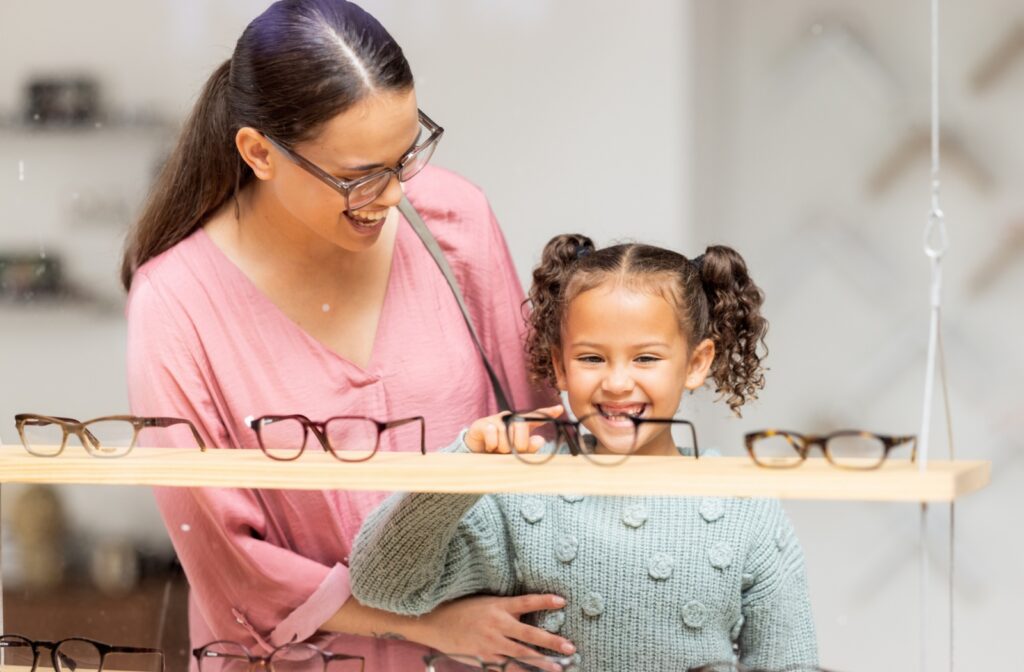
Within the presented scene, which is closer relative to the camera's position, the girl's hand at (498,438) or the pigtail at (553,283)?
the girl's hand at (498,438)

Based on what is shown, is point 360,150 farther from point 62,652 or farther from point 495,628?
point 62,652

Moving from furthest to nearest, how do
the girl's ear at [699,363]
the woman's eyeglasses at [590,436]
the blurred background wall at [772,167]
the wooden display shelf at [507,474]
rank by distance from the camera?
the blurred background wall at [772,167] → the girl's ear at [699,363] → the woman's eyeglasses at [590,436] → the wooden display shelf at [507,474]

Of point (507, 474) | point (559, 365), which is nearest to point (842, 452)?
point (507, 474)

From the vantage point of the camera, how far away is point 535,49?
1556mm

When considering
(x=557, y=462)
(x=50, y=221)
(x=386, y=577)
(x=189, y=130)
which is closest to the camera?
(x=557, y=462)

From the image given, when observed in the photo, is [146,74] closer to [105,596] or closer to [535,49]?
[535,49]

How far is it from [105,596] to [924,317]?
103 centimetres

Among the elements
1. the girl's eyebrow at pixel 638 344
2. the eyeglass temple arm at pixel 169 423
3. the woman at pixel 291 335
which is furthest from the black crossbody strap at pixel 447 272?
the eyeglass temple arm at pixel 169 423

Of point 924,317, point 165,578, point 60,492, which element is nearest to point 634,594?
point 924,317

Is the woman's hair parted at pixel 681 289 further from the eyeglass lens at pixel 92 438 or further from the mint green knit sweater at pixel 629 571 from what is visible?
the eyeglass lens at pixel 92 438

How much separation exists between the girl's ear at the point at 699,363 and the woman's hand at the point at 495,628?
0.71 feet

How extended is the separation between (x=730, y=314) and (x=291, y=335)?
0.41m

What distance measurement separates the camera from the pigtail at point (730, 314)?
120 cm

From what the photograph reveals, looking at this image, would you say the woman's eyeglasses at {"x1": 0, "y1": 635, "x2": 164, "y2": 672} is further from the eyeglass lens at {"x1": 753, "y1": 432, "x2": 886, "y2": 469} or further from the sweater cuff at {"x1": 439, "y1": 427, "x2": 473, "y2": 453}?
the eyeglass lens at {"x1": 753, "y1": 432, "x2": 886, "y2": 469}
